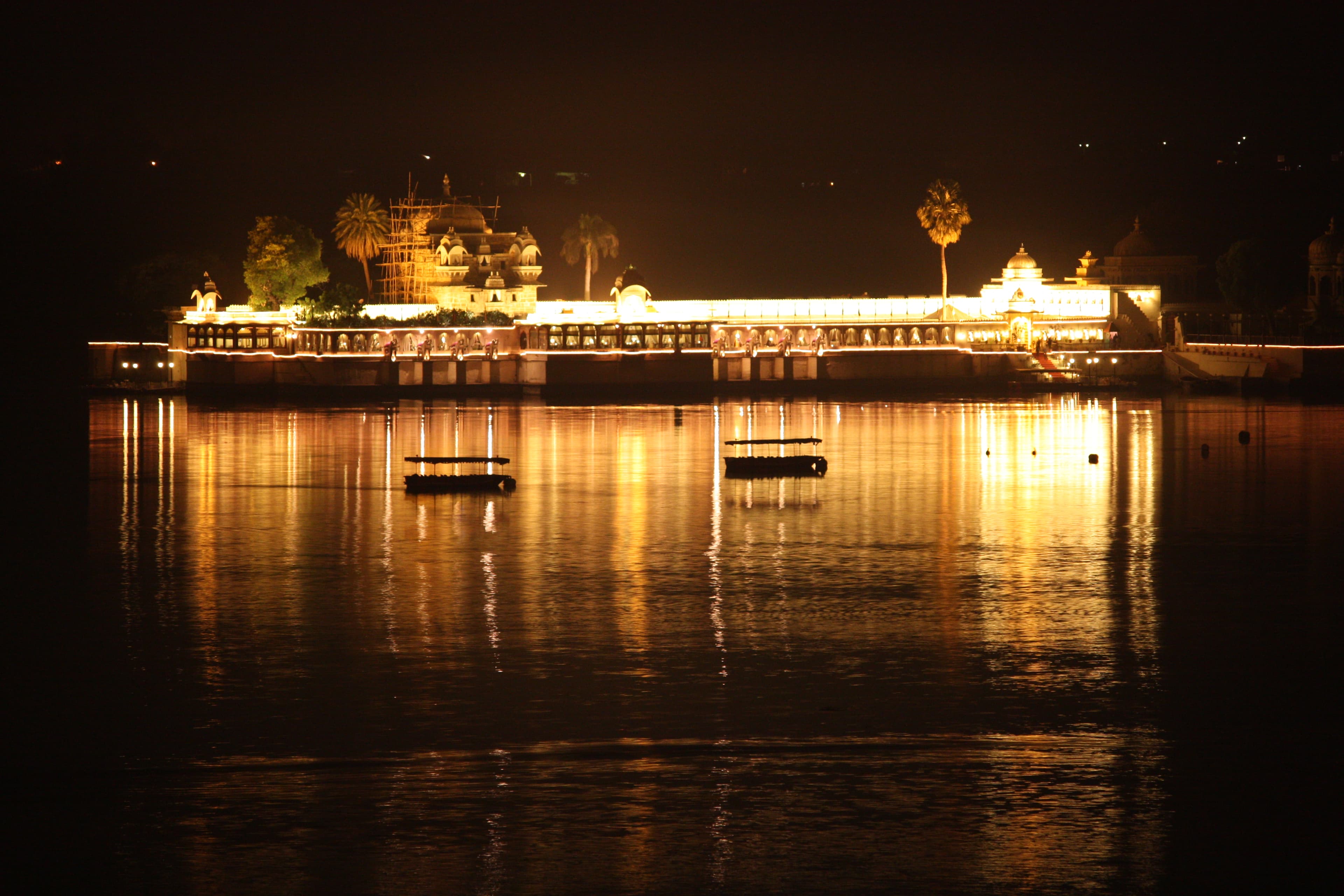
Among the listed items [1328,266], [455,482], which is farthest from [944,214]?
[455,482]

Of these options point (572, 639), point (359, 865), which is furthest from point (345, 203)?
point (359, 865)

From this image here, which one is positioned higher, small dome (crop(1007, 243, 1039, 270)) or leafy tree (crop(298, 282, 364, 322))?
small dome (crop(1007, 243, 1039, 270))

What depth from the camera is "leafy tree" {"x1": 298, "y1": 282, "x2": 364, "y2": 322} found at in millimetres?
85000

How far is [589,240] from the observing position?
103438 mm

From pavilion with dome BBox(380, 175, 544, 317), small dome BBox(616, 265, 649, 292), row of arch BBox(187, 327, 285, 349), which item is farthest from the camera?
small dome BBox(616, 265, 649, 292)

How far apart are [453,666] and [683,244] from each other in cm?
12404

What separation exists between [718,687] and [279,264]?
246 feet

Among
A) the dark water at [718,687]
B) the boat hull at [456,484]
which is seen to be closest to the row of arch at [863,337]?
the dark water at [718,687]

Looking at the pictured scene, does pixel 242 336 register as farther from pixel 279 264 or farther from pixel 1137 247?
pixel 1137 247

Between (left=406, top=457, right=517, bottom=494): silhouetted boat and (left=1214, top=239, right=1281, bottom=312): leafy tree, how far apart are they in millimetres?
64227

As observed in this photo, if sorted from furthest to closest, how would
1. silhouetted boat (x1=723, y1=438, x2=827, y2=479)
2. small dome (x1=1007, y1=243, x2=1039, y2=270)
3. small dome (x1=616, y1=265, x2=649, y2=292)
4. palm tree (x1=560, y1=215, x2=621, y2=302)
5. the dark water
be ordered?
1. palm tree (x1=560, y1=215, x2=621, y2=302)
2. small dome (x1=616, y1=265, x2=649, y2=292)
3. small dome (x1=1007, y1=243, x2=1039, y2=270)
4. silhouetted boat (x1=723, y1=438, x2=827, y2=479)
5. the dark water

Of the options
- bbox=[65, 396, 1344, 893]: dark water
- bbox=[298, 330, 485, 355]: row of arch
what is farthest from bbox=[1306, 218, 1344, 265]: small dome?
bbox=[65, 396, 1344, 893]: dark water

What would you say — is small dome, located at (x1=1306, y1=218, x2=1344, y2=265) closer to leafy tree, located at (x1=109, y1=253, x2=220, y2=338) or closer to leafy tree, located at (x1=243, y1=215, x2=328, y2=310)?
leafy tree, located at (x1=243, y1=215, x2=328, y2=310)

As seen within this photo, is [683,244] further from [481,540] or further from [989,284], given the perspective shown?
[481,540]
